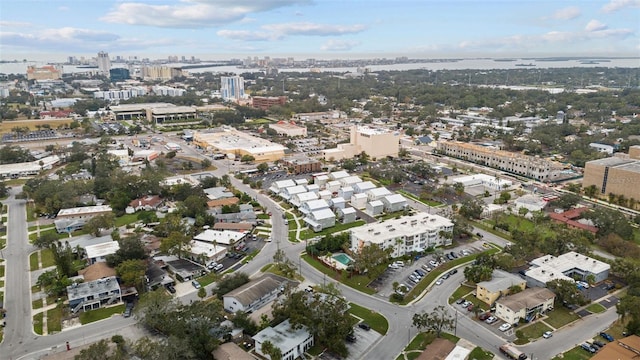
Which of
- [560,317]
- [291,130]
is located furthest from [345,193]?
[291,130]

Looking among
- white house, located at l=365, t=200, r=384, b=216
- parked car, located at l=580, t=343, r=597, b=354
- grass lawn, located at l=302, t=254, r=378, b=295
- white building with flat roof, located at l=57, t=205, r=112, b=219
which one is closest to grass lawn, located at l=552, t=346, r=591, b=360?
parked car, located at l=580, t=343, r=597, b=354

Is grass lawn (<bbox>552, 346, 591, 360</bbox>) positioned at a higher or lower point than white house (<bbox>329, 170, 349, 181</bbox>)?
lower

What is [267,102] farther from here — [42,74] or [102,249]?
[42,74]

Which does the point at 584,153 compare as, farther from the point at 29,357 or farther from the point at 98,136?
the point at 98,136

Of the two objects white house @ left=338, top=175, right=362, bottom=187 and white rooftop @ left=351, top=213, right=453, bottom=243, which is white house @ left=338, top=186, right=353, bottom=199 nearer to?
white house @ left=338, top=175, right=362, bottom=187

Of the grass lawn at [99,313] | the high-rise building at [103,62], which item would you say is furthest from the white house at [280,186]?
the high-rise building at [103,62]
